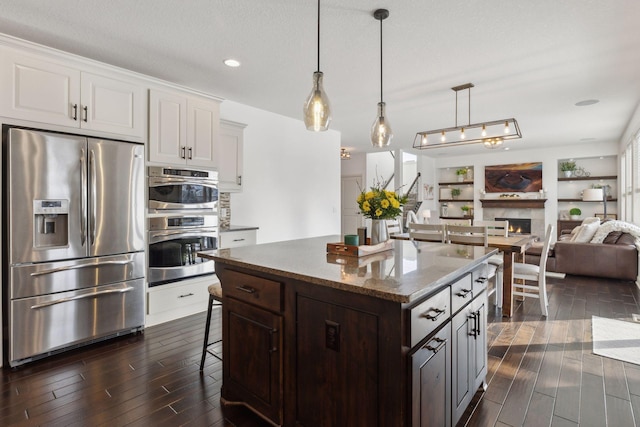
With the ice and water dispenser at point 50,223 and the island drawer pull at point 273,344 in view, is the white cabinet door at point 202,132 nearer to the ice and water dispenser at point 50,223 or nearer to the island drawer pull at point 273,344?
the ice and water dispenser at point 50,223

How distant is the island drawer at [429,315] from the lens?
1319 millimetres

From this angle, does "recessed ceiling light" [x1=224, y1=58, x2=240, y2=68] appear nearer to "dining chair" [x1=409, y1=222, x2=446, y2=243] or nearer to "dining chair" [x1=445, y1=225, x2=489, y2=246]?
"dining chair" [x1=409, y1=222, x2=446, y2=243]

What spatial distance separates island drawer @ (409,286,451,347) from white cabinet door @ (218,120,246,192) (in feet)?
10.3

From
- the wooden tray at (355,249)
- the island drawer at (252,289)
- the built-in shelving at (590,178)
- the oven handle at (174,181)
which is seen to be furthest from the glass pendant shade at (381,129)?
the built-in shelving at (590,178)

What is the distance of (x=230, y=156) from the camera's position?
419 cm

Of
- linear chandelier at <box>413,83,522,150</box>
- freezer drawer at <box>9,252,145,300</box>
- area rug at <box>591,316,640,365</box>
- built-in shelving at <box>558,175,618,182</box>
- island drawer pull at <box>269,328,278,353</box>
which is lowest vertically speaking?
area rug at <box>591,316,640,365</box>

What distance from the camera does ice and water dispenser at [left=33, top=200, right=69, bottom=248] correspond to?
261 centimetres

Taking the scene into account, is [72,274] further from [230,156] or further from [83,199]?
[230,156]

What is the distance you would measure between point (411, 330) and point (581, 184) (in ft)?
31.7

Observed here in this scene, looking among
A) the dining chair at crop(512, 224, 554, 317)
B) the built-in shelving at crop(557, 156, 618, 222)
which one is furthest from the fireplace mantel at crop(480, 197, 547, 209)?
the dining chair at crop(512, 224, 554, 317)

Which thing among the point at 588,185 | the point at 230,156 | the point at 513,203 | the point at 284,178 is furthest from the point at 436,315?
the point at 588,185

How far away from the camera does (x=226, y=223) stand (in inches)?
172

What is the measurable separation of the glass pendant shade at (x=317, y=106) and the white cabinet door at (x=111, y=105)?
2021mm

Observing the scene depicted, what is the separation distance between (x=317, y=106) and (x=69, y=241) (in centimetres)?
231
